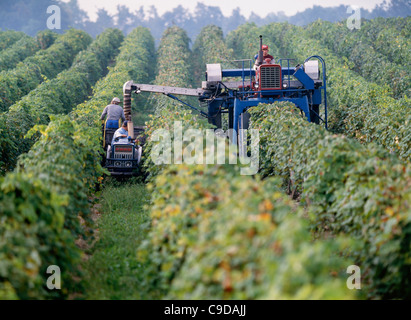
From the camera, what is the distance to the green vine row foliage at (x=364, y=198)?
5550 millimetres

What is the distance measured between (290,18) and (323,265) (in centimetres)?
15958

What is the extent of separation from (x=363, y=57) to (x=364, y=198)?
1048 inches

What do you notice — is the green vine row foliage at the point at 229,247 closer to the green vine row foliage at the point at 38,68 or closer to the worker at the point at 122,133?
the worker at the point at 122,133

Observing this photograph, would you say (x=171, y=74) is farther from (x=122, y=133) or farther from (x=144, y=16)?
(x=144, y=16)

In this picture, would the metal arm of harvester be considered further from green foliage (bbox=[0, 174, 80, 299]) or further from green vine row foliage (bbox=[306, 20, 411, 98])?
green vine row foliage (bbox=[306, 20, 411, 98])

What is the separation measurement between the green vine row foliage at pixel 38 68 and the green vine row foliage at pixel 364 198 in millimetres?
14536

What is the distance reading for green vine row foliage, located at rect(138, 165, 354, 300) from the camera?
3.78 meters

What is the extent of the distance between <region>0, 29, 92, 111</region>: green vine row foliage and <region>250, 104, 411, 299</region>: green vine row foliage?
572 inches

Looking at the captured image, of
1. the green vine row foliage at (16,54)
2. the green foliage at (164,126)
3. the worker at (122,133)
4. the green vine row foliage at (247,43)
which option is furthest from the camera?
the green vine row foliage at (247,43)

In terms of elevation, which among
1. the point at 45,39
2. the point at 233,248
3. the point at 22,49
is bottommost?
the point at 233,248

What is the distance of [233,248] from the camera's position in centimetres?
429

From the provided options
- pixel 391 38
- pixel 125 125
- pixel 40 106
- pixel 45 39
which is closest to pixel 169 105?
pixel 125 125

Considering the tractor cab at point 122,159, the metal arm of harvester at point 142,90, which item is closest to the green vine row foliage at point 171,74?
the metal arm of harvester at point 142,90

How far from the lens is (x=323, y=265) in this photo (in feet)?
12.5
